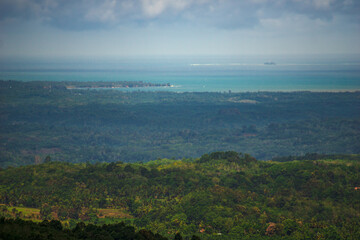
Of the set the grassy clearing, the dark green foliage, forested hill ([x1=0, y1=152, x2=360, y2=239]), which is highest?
the dark green foliage

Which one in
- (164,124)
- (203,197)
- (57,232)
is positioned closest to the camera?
(57,232)

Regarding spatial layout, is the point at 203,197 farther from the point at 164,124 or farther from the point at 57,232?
the point at 164,124

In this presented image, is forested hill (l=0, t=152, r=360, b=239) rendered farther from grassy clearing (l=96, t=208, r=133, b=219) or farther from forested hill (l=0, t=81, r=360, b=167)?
forested hill (l=0, t=81, r=360, b=167)

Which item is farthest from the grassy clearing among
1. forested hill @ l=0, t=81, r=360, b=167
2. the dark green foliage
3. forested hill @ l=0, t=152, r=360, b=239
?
forested hill @ l=0, t=81, r=360, b=167

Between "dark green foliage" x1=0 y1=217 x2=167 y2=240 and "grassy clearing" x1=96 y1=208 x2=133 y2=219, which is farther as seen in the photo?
"grassy clearing" x1=96 y1=208 x2=133 y2=219

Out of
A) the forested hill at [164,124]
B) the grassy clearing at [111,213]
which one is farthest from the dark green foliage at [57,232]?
the forested hill at [164,124]

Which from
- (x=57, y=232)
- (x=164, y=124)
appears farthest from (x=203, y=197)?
(x=164, y=124)
